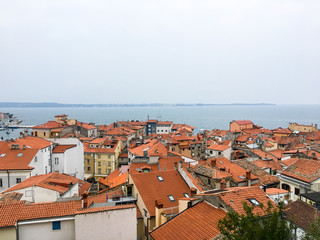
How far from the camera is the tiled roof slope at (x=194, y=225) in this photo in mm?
13273

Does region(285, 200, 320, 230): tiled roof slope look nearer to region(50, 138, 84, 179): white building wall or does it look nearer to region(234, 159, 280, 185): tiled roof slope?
region(234, 159, 280, 185): tiled roof slope

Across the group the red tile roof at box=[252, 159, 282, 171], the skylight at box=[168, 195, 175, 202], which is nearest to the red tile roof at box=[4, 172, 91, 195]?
the skylight at box=[168, 195, 175, 202]

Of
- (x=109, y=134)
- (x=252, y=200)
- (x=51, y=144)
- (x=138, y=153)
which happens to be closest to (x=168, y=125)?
(x=109, y=134)

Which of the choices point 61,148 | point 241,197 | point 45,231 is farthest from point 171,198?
point 61,148

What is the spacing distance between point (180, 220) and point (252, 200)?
4.46 meters

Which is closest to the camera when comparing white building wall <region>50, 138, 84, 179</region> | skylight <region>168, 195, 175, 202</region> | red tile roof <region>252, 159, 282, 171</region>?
skylight <region>168, 195, 175, 202</region>

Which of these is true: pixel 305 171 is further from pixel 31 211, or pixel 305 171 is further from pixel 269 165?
pixel 31 211

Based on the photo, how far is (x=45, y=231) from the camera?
42.3ft

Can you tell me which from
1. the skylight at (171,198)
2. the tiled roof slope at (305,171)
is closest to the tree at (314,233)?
the skylight at (171,198)

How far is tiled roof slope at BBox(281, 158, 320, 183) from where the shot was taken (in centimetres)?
2327

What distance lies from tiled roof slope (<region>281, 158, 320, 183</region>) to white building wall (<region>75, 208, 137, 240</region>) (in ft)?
55.3

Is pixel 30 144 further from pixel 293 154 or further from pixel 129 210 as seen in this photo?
pixel 293 154

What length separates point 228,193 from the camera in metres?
15.2

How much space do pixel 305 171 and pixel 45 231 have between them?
22.3 m
